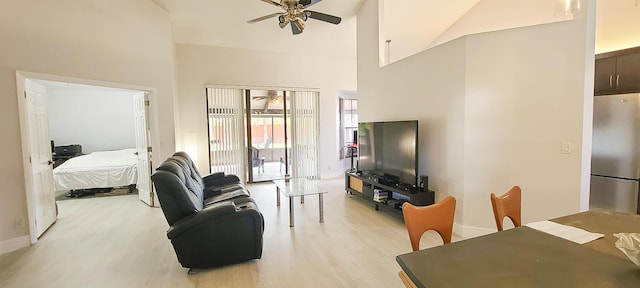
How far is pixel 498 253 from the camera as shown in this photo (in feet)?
4.03

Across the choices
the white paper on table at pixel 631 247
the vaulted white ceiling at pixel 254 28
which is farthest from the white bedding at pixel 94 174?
the white paper on table at pixel 631 247

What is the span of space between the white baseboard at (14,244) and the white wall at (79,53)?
32 millimetres

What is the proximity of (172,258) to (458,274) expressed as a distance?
2.84 m

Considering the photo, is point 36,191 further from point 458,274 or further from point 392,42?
point 392,42

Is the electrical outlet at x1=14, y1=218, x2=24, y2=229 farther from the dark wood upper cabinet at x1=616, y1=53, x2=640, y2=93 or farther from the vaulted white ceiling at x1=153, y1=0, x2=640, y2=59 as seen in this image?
the dark wood upper cabinet at x1=616, y1=53, x2=640, y2=93

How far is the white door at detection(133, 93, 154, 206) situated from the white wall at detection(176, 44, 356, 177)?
669mm

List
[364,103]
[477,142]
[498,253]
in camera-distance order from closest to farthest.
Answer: [498,253] < [477,142] < [364,103]

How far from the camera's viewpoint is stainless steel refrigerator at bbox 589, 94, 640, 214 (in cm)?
329

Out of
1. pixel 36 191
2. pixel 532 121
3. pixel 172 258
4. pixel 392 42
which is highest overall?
pixel 392 42

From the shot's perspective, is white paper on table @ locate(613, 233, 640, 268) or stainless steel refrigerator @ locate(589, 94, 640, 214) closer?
white paper on table @ locate(613, 233, 640, 268)

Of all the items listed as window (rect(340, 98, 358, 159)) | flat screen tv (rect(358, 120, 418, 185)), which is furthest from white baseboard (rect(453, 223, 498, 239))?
window (rect(340, 98, 358, 159))

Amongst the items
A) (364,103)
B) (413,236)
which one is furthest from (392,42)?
(413,236)

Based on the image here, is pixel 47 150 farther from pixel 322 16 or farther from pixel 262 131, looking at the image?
pixel 322 16

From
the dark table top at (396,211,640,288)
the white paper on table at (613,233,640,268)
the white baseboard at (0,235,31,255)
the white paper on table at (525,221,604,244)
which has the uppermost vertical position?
the white paper on table at (613,233,640,268)
